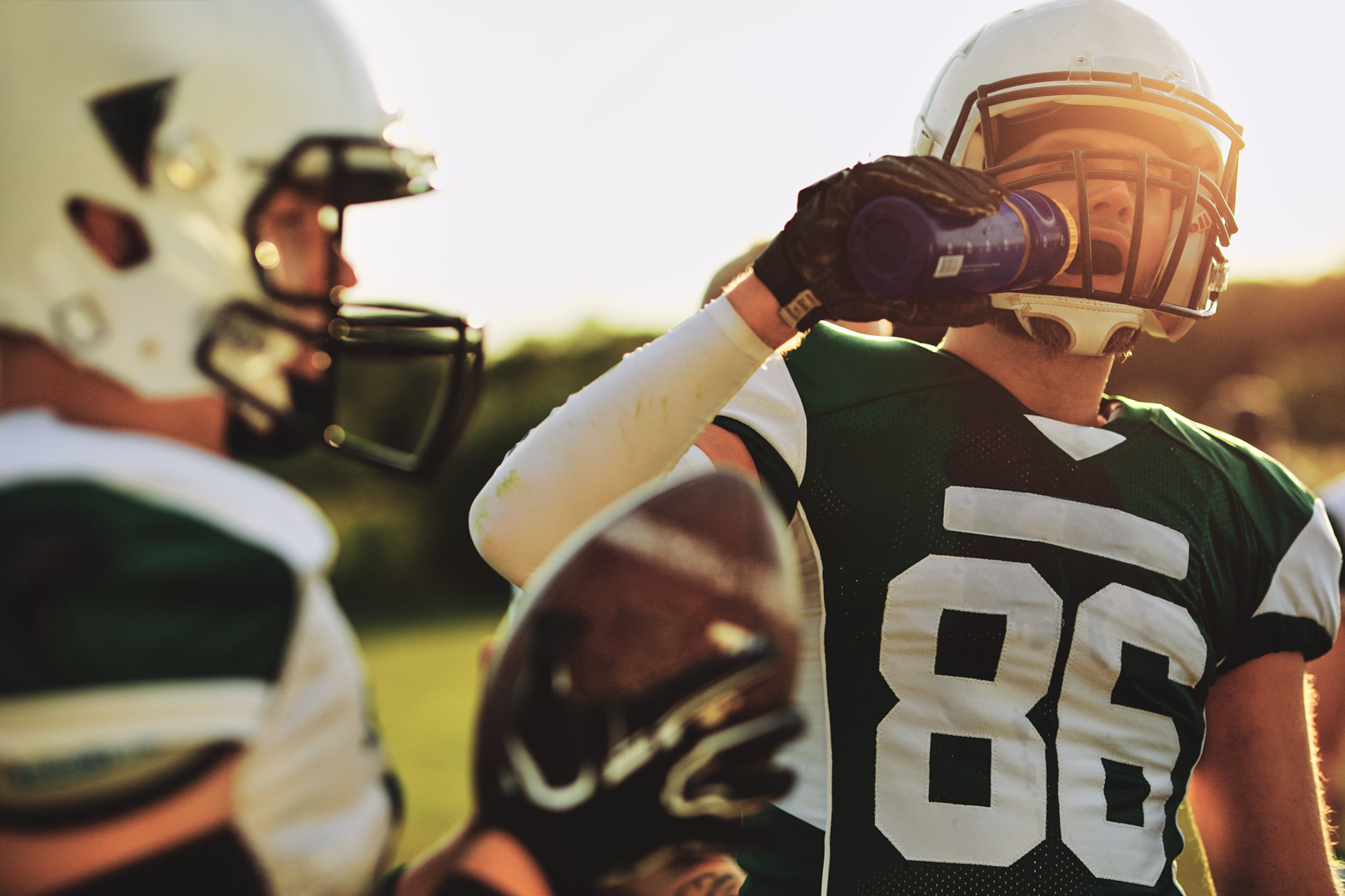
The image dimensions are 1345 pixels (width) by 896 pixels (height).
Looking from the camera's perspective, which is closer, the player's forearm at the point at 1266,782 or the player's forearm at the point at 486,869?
the player's forearm at the point at 486,869

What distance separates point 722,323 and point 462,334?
33cm

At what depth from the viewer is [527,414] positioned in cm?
1552

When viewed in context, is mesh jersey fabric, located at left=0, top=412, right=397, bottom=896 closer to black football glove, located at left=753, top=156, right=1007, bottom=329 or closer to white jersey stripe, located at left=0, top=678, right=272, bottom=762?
white jersey stripe, located at left=0, top=678, right=272, bottom=762

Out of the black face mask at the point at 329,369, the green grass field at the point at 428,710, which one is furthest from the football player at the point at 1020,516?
the green grass field at the point at 428,710

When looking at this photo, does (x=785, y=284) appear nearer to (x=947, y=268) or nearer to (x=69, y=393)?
(x=947, y=268)

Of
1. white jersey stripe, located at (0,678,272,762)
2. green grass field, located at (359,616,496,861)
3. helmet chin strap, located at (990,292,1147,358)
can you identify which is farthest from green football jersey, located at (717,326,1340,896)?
green grass field, located at (359,616,496,861)

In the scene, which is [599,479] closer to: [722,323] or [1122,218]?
[722,323]

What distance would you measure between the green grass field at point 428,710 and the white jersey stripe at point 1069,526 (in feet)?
8.01

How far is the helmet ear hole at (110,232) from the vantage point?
93 cm

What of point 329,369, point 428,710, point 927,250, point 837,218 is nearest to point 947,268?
point 927,250

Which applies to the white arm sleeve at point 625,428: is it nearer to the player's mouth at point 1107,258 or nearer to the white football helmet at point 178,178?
the white football helmet at point 178,178

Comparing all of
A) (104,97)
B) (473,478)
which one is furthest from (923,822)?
(473,478)

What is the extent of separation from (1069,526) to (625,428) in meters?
0.79

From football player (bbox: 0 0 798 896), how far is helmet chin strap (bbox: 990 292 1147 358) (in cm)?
94
